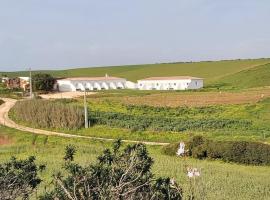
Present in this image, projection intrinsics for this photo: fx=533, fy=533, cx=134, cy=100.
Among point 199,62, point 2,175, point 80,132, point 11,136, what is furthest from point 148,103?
point 199,62

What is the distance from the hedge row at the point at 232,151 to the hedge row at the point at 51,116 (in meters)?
19.2

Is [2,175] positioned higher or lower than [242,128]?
higher

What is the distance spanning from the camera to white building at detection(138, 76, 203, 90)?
10056 centimetres

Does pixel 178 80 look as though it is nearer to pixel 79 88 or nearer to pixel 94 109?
pixel 79 88

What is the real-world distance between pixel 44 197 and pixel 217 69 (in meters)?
134

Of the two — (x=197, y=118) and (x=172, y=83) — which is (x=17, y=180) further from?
(x=172, y=83)

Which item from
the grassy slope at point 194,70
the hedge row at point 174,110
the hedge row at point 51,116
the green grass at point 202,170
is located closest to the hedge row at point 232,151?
the green grass at point 202,170

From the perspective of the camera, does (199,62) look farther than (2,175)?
Yes

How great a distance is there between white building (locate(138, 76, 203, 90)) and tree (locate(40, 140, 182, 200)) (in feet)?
306

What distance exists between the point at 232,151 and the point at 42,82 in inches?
2428

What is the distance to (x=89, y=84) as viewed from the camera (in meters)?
104

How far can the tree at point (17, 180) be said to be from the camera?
625cm

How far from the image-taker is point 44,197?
6270 mm

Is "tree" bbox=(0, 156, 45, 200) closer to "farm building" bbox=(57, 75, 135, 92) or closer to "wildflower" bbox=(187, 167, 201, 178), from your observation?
"wildflower" bbox=(187, 167, 201, 178)
